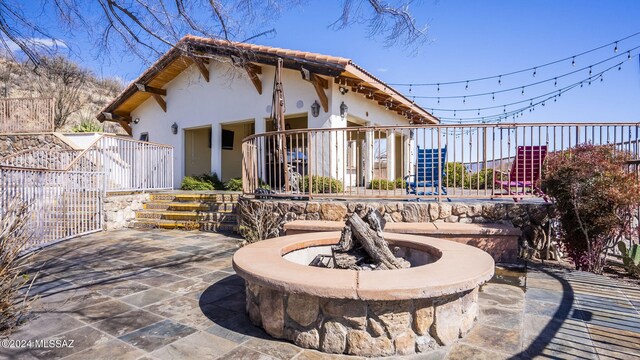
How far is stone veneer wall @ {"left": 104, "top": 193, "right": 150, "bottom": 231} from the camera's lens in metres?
7.53

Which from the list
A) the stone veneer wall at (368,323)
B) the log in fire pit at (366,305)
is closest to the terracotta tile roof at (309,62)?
the log in fire pit at (366,305)

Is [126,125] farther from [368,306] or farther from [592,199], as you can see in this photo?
[592,199]

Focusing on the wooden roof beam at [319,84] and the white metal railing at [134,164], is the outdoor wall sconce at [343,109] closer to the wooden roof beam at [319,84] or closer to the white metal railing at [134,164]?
the wooden roof beam at [319,84]

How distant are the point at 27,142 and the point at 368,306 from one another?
1406 centimetres

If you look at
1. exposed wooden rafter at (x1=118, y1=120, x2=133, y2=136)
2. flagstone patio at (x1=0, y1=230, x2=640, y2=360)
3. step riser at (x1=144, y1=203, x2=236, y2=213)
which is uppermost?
exposed wooden rafter at (x1=118, y1=120, x2=133, y2=136)

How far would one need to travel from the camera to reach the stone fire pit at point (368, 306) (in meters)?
2.20

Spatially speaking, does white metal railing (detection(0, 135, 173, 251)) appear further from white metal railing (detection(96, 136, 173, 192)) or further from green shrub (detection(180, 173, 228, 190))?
green shrub (detection(180, 173, 228, 190))

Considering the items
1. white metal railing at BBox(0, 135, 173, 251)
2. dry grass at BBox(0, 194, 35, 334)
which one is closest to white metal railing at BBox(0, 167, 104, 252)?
white metal railing at BBox(0, 135, 173, 251)

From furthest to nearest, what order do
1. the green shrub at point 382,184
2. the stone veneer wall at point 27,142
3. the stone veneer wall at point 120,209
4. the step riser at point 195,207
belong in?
the stone veneer wall at point 27,142 → the step riser at point 195,207 → the stone veneer wall at point 120,209 → the green shrub at point 382,184

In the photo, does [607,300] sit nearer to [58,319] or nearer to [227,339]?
[227,339]

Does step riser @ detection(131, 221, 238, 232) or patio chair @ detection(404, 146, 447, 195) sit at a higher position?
patio chair @ detection(404, 146, 447, 195)

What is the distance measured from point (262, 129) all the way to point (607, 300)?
8625 millimetres

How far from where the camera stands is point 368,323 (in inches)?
88.1

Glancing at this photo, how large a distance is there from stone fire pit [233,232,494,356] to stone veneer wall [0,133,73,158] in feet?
38.5
